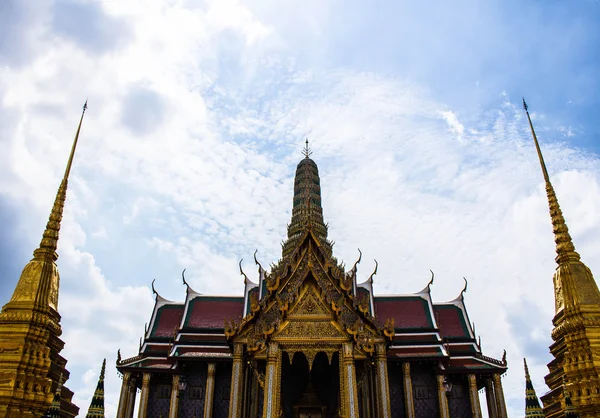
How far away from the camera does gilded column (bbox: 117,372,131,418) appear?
17.9 meters

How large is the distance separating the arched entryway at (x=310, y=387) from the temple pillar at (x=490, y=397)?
286 inches

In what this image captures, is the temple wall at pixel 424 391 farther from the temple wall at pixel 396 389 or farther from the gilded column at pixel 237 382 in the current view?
the gilded column at pixel 237 382

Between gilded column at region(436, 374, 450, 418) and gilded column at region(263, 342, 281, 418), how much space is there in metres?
7.97

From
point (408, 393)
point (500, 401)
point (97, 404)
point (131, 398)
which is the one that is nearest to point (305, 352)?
point (97, 404)

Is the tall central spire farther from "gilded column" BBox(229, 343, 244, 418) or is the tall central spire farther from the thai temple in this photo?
"gilded column" BBox(229, 343, 244, 418)

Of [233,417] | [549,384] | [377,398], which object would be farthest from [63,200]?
[549,384]

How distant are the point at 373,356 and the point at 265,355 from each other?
9.78 ft

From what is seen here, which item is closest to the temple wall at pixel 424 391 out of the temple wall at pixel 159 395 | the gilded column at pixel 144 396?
the temple wall at pixel 159 395

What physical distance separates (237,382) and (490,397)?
10.7m

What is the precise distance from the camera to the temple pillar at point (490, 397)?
1778cm

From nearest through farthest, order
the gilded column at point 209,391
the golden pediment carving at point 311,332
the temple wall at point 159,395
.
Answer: the golden pediment carving at point 311,332, the gilded column at point 209,391, the temple wall at point 159,395

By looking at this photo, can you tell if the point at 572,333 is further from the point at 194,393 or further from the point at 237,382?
the point at 194,393

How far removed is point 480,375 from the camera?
18156 mm

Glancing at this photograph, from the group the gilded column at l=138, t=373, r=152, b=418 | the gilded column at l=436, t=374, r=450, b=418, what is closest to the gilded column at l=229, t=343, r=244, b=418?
the gilded column at l=138, t=373, r=152, b=418
